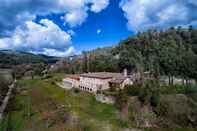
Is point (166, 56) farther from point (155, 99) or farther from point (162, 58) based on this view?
point (155, 99)

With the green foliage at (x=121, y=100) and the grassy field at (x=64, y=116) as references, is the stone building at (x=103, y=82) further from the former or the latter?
the green foliage at (x=121, y=100)

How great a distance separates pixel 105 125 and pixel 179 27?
73967mm

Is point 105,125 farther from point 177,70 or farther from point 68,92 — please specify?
point 177,70

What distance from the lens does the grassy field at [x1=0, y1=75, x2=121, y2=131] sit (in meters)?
31.5

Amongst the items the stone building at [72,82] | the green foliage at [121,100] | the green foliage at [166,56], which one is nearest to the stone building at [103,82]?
the stone building at [72,82]

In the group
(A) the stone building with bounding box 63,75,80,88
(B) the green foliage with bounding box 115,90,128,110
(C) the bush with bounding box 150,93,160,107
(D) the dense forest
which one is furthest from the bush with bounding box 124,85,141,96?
(A) the stone building with bounding box 63,75,80,88

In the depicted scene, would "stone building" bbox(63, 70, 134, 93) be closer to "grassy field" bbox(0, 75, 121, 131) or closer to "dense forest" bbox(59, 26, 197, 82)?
"grassy field" bbox(0, 75, 121, 131)

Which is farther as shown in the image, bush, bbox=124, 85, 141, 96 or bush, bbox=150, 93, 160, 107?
bush, bbox=124, 85, 141, 96

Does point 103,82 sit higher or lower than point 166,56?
lower

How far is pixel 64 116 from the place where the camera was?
3509cm

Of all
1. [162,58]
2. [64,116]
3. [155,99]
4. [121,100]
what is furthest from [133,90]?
[162,58]

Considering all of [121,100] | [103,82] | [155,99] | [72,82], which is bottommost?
[121,100]

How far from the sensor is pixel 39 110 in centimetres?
4056

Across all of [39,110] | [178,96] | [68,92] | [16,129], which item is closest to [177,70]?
[178,96]
